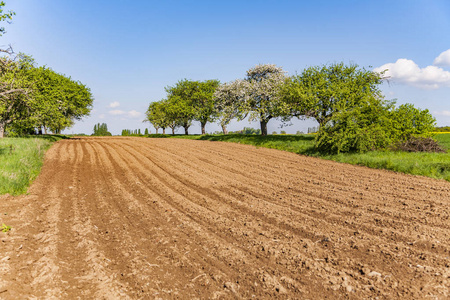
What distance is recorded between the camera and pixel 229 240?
5.87 m

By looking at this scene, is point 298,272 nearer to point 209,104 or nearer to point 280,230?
point 280,230

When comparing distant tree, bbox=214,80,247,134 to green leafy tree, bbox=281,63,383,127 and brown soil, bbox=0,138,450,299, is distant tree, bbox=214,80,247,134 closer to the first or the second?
green leafy tree, bbox=281,63,383,127

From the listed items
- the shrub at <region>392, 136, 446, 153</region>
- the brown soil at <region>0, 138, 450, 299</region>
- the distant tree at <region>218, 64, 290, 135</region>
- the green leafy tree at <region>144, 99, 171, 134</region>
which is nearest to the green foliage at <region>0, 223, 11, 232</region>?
the brown soil at <region>0, 138, 450, 299</region>

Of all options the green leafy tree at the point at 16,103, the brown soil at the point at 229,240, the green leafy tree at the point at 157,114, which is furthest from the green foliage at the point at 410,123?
the green leafy tree at the point at 157,114

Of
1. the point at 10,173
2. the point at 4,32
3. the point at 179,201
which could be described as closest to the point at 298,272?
the point at 179,201

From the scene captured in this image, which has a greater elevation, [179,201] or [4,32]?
[4,32]

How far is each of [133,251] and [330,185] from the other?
8042mm

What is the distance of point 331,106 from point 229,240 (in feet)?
69.2

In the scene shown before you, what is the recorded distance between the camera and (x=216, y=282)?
4.38 meters

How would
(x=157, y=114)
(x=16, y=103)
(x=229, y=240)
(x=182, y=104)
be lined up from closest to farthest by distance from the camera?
(x=229, y=240) → (x=16, y=103) → (x=182, y=104) → (x=157, y=114)

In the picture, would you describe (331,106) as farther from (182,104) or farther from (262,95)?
(182,104)

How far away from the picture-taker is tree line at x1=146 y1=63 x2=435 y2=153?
18312 mm

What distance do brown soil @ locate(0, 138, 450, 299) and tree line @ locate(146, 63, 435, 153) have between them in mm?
7531

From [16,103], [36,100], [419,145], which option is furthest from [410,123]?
[36,100]
